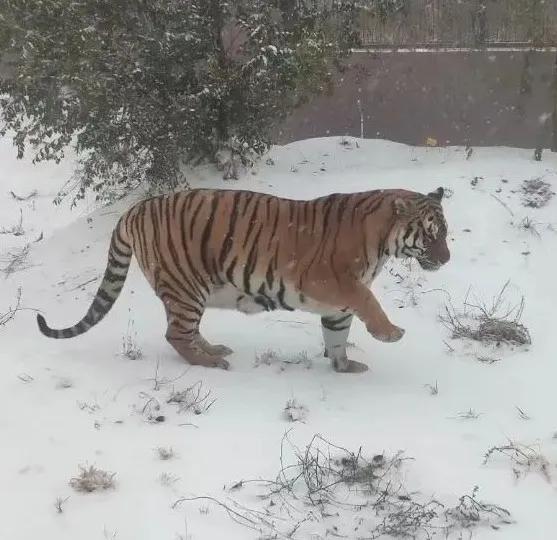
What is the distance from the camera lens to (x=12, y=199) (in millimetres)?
10273

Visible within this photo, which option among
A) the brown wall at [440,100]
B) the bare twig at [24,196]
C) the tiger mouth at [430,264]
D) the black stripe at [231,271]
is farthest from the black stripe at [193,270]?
the bare twig at [24,196]

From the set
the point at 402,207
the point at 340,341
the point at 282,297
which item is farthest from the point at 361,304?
the point at 402,207

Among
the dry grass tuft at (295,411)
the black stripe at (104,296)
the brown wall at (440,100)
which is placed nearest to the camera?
the dry grass tuft at (295,411)

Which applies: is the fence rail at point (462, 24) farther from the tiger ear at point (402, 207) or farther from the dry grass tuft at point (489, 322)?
the tiger ear at point (402, 207)

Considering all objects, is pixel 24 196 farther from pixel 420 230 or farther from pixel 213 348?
pixel 420 230

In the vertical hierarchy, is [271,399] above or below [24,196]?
above

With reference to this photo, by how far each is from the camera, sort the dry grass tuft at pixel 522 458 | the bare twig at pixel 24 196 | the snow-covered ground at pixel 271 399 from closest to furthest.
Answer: the snow-covered ground at pixel 271 399
the dry grass tuft at pixel 522 458
the bare twig at pixel 24 196

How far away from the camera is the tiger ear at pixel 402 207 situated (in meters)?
4.50

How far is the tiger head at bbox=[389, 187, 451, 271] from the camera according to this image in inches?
178

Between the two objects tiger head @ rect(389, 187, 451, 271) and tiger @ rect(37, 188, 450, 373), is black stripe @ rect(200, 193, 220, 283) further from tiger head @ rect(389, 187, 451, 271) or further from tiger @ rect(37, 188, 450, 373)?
tiger head @ rect(389, 187, 451, 271)

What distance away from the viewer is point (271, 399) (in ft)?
13.9

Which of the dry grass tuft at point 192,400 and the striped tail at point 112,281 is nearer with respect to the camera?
the dry grass tuft at point 192,400

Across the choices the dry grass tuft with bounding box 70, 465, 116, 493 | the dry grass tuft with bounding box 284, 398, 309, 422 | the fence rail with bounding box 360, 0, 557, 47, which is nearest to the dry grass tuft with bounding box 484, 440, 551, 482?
the dry grass tuft with bounding box 284, 398, 309, 422

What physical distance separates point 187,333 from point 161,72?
3219 mm
